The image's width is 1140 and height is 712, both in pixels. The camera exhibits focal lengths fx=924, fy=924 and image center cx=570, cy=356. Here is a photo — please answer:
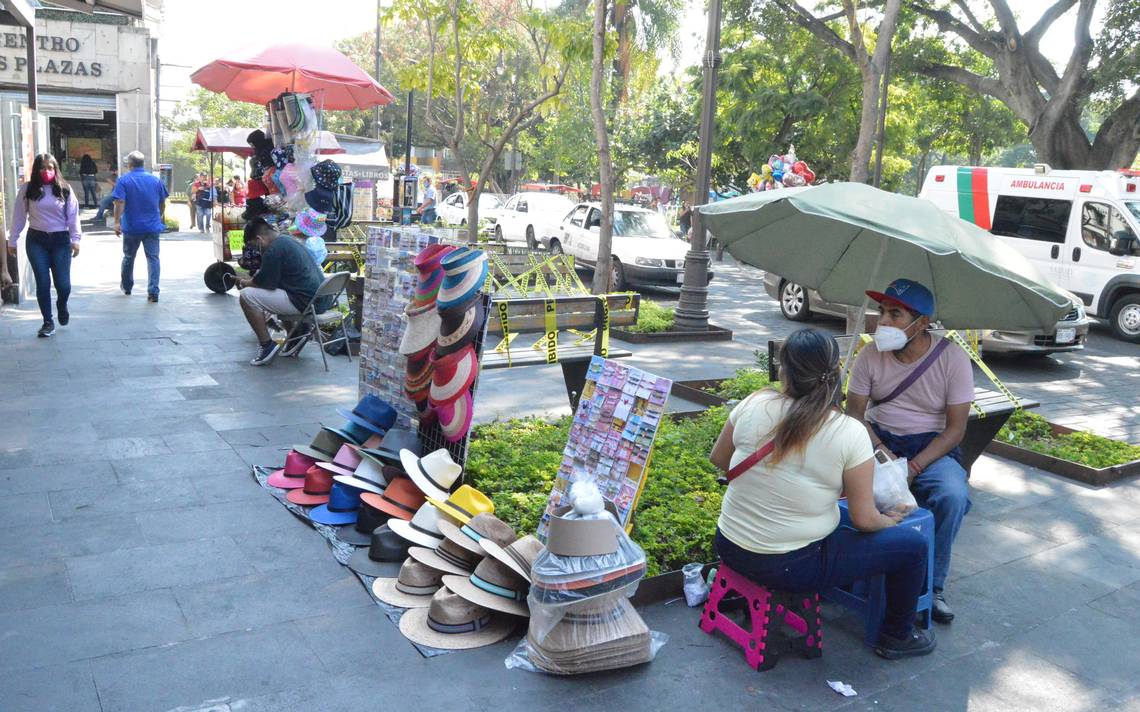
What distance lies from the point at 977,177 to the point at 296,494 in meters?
13.7

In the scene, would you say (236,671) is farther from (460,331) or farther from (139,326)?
(139,326)

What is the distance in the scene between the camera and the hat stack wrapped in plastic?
11.8 feet

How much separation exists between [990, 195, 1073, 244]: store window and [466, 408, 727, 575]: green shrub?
401 inches

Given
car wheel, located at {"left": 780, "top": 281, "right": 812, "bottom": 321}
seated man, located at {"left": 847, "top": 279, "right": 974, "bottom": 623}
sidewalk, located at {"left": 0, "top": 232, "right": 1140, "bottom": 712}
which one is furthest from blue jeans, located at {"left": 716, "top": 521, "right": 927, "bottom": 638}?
car wheel, located at {"left": 780, "top": 281, "right": 812, "bottom": 321}

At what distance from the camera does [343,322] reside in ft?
31.7

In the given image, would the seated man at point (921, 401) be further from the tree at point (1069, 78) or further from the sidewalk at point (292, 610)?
the tree at point (1069, 78)

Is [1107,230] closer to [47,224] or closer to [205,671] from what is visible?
[47,224]

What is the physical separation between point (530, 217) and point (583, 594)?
1963cm

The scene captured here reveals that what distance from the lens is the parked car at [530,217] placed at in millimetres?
21875

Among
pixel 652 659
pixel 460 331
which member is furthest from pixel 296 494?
pixel 652 659

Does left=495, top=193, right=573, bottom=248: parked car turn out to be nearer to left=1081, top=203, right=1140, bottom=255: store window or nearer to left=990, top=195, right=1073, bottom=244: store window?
left=990, top=195, right=1073, bottom=244: store window

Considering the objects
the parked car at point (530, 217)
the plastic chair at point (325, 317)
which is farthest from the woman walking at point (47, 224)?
the parked car at point (530, 217)

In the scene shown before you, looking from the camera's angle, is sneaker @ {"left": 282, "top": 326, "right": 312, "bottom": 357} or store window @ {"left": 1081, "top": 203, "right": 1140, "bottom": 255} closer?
sneaker @ {"left": 282, "top": 326, "right": 312, "bottom": 357}

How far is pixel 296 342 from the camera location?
914 cm
